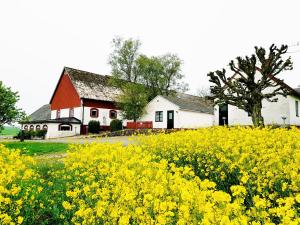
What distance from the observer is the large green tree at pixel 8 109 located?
26220 mm

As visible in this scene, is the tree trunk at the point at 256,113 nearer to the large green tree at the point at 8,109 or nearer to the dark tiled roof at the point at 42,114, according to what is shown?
the large green tree at the point at 8,109

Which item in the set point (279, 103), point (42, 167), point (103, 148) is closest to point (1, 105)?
point (42, 167)

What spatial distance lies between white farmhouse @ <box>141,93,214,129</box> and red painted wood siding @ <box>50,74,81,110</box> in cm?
992

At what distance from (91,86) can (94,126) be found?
7160mm

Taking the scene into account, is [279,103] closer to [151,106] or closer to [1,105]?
[151,106]

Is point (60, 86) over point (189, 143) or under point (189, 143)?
over

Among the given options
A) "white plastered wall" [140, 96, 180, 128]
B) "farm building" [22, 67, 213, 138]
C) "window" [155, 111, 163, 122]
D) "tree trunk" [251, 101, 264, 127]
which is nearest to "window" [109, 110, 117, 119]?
"farm building" [22, 67, 213, 138]

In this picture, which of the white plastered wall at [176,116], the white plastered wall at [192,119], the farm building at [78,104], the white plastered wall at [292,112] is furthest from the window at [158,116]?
the white plastered wall at [292,112]

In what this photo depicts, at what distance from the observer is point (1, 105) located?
26188mm

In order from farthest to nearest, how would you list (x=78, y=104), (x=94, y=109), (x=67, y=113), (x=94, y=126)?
(x=67, y=113), (x=94, y=109), (x=78, y=104), (x=94, y=126)

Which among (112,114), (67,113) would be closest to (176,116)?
(112,114)

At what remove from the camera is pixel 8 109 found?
2633 cm

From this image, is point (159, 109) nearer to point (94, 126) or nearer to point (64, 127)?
point (94, 126)

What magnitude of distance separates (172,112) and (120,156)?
3332 cm
